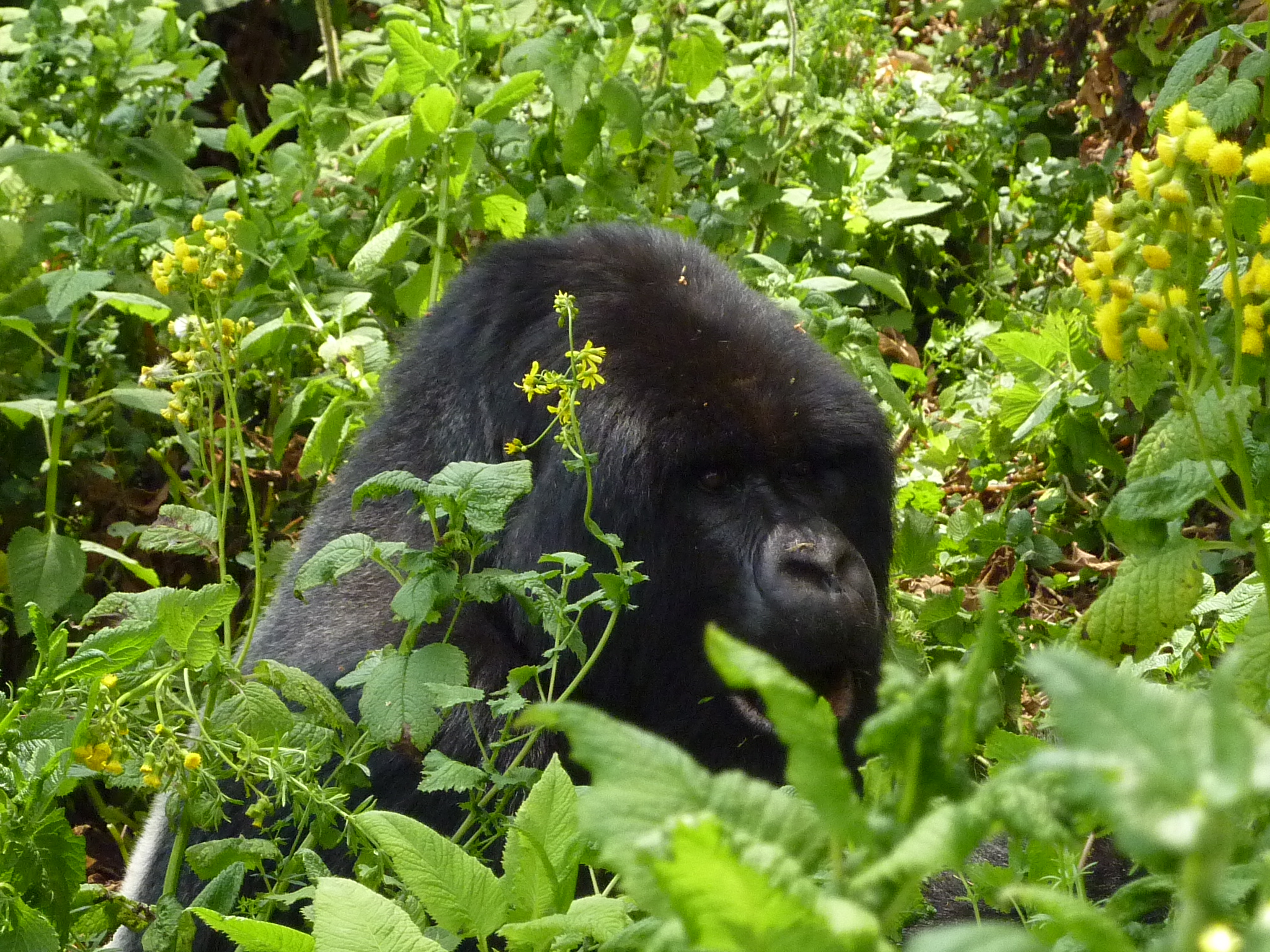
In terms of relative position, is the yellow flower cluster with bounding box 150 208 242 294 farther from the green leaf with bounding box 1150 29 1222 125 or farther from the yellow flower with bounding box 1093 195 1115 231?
the green leaf with bounding box 1150 29 1222 125

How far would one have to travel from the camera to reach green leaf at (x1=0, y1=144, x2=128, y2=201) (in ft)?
11.7

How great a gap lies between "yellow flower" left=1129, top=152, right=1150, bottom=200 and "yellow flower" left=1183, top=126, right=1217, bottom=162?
44 mm

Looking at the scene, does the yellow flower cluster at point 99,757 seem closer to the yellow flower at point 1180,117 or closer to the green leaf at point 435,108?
the yellow flower at point 1180,117

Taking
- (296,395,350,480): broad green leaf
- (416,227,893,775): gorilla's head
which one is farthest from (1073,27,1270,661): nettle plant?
(296,395,350,480): broad green leaf

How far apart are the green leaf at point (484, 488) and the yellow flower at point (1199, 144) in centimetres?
82

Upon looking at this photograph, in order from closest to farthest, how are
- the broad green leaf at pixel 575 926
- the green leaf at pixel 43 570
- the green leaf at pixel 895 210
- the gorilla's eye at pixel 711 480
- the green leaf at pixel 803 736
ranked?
the green leaf at pixel 803 736 → the broad green leaf at pixel 575 926 → the gorilla's eye at pixel 711 480 → the green leaf at pixel 43 570 → the green leaf at pixel 895 210

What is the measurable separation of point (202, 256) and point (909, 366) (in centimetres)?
243

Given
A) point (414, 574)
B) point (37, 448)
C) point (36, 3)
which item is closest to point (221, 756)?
point (414, 574)

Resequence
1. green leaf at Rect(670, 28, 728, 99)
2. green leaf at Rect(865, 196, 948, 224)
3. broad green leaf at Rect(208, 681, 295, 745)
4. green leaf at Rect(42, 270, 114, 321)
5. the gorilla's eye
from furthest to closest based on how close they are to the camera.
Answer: green leaf at Rect(865, 196, 948, 224), green leaf at Rect(670, 28, 728, 99), green leaf at Rect(42, 270, 114, 321), the gorilla's eye, broad green leaf at Rect(208, 681, 295, 745)

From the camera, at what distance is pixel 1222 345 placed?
2119 mm

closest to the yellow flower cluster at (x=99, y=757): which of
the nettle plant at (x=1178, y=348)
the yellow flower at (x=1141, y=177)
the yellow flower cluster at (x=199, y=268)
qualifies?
the yellow flower cluster at (x=199, y=268)

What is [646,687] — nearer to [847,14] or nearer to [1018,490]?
[1018,490]

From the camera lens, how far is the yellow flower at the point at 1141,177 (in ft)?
4.57

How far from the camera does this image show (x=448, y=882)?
1410mm
